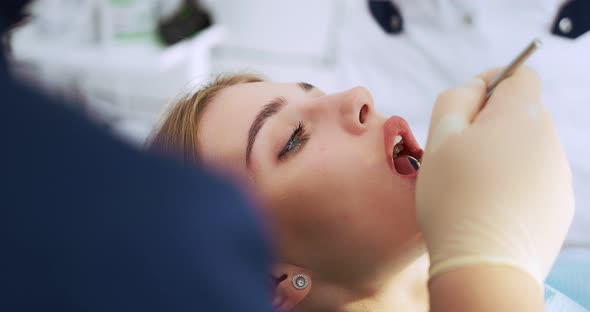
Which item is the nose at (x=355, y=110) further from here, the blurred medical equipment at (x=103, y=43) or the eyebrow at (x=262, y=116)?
the blurred medical equipment at (x=103, y=43)

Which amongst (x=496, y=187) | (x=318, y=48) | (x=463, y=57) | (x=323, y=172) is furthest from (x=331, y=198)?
(x=318, y=48)

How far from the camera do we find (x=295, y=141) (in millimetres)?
884

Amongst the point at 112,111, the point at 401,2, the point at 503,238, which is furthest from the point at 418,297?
the point at 112,111

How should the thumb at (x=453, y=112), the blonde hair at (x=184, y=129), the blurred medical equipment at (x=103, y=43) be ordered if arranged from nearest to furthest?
1. the thumb at (x=453, y=112)
2. the blonde hair at (x=184, y=129)
3. the blurred medical equipment at (x=103, y=43)

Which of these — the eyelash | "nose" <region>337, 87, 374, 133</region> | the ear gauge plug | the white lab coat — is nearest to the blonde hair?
the eyelash

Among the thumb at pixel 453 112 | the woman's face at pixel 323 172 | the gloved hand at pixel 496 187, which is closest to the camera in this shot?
the gloved hand at pixel 496 187

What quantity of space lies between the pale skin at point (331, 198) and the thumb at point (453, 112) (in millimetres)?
111

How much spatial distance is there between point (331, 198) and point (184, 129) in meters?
0.31

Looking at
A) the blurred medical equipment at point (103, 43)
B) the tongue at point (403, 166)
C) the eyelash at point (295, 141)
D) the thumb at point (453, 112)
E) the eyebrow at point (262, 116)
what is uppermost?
the thumb at point (453, 112)

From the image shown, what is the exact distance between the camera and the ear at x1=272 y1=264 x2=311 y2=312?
846 millimetres

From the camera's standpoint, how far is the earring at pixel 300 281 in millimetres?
847

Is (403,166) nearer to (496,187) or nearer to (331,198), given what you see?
(331,198)

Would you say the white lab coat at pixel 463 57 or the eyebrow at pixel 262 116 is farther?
the white lab coat at pixel 463 57

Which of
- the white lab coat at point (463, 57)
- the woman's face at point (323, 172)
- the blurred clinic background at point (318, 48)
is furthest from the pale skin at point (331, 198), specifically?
the white lab coat at point (463, 57)
